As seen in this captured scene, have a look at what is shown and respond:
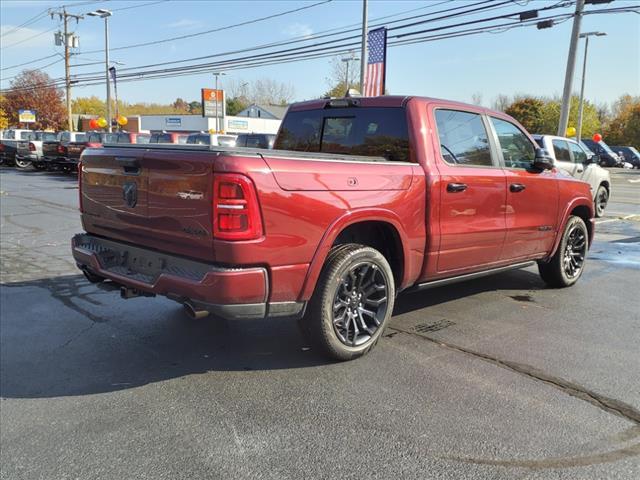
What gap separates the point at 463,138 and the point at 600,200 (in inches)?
422

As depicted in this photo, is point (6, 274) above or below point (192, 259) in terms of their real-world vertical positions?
below

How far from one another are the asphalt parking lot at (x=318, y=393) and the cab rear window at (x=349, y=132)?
62.9 inches

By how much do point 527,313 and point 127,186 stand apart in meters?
3.87

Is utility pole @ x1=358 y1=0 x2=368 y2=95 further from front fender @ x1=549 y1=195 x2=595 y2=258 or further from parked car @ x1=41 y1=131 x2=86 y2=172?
front fender @ x1=549 y1=195 x2=595 y2=258

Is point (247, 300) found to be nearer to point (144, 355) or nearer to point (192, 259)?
point (192, 259)

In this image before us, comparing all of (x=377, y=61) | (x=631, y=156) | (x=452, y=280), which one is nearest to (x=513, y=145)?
(x=452, y=280)

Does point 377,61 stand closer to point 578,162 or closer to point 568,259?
point 578,162

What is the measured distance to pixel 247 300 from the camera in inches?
133

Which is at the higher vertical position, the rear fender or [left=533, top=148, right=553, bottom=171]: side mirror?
[left=533, top=148, right=553, bottom=171]: side mirror

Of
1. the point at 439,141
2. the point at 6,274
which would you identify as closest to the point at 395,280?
the point at 439,141

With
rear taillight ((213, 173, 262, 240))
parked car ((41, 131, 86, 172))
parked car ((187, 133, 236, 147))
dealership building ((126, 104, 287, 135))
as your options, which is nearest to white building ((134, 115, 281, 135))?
dealership building ((126, 104, 287, 135))

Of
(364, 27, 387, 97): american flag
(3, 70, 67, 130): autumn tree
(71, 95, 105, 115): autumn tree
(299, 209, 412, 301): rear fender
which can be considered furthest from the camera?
(71, 95, 105, 115): autumn tree

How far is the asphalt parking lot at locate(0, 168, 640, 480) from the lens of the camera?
9.27ft

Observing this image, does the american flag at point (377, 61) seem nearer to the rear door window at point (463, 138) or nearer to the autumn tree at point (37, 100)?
the rear door window at point (463, 138)
